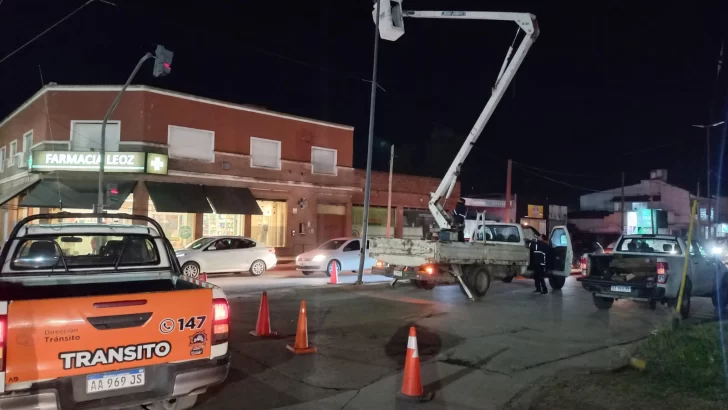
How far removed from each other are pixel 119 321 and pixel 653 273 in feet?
36.8

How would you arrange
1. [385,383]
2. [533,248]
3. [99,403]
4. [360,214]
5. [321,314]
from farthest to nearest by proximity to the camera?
1. [360,214]
2. [533,248]
3. [321,314]
4. [385,383]
5. [99,403]

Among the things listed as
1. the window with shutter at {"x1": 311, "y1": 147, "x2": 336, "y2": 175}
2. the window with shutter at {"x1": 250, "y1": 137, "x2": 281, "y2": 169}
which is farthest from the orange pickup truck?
the window with shutter at {"x1": 311, "y1": 147, "x2": 336, "y2": 175}

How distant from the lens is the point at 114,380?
14.7 feet

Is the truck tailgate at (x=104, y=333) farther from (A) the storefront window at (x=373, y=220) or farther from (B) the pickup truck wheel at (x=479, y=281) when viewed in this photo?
(A) the storefront window at (x=373, y=220)

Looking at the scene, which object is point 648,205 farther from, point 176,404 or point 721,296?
point 176,404

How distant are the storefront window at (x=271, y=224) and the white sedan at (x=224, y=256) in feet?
25.3

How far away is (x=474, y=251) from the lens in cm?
1441

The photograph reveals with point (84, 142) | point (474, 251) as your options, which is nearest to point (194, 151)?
point (84, 142)

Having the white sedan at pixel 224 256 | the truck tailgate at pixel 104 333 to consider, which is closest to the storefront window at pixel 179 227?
the white sedan at pixel 224 256

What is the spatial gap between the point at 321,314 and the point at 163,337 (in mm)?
7032

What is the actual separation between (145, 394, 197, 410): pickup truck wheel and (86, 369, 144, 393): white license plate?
929mm

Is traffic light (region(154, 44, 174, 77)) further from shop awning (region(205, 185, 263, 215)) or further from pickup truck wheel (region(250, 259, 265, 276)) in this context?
shop awning (region(205, 185, 263, 215))

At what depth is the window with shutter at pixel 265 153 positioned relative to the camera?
92.0ft

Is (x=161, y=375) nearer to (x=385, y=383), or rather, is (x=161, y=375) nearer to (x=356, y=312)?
(x=385, y=383)
